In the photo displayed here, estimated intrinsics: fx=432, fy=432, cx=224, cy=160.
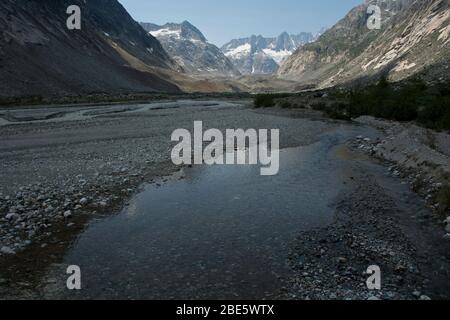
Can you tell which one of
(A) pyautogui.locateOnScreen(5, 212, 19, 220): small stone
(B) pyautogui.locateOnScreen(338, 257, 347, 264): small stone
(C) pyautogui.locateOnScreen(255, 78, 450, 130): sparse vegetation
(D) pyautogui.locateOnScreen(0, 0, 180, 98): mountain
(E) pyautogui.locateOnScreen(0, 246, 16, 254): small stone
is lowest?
(B) pyautogui.locateOnScreen(338, 257, 347, 264): small stone

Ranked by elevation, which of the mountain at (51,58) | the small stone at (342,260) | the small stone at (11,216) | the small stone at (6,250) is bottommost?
the small stone at (342,260)

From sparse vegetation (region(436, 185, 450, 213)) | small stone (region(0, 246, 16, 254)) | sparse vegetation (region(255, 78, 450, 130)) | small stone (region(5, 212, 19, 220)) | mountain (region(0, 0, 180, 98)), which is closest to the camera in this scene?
small stone (region(0, 246, 16, 254))

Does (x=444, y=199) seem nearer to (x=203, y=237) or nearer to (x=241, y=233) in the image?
(x=241, y=233)

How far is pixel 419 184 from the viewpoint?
2202 centimetres

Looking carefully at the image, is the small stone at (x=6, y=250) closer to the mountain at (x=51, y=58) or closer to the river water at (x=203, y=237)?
the river water at (x=203, y=237)

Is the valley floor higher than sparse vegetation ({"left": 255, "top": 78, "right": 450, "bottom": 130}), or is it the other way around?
sparse vegetation ({"left": 255, "top": 78, "right": 450, "bottom": 130})

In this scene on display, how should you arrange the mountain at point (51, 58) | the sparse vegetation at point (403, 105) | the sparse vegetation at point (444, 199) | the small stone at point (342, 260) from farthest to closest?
the mountain at point (51, 58) → the sparse vegetation at point (403, 105) → the sparse vegetation at point (444, 199) → the small stone at point (342, 260)

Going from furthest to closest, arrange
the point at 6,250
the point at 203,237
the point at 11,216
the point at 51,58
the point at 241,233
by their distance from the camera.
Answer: the point at 51,58 → the point at 241,233 → the point at 11,216 → the point at 203,237 → the point at 6,250

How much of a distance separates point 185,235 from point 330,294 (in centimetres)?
597

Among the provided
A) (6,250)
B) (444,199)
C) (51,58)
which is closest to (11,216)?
(6,250)

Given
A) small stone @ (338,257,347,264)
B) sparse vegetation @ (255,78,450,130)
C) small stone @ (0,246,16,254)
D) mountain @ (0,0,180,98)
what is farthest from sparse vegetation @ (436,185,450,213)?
mountain @ (0,0,180,98)

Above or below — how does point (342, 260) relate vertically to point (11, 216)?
below

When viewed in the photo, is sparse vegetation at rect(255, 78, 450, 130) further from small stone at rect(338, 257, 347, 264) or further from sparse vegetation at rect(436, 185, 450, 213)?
small stone at rect(338, 257, 347, 264)

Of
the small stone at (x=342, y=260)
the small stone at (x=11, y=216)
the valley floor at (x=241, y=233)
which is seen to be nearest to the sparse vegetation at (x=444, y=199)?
the valley floor at (x=241, y=233)
